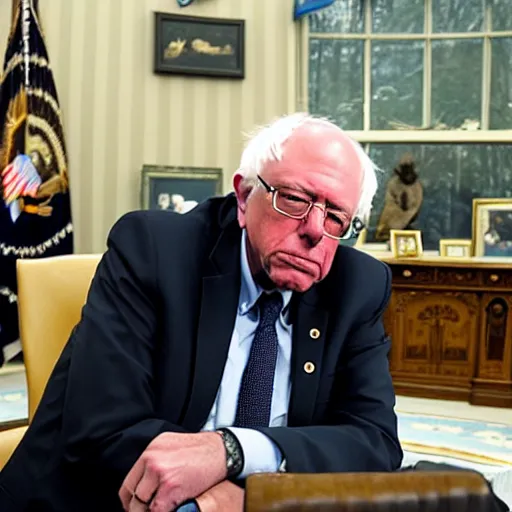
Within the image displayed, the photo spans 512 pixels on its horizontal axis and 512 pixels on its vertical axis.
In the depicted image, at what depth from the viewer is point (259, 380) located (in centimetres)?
115

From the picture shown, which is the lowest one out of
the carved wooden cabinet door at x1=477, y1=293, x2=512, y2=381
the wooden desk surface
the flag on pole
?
the carved wooden cabinet door at x1=477, y1=293, x2=512, y2=381

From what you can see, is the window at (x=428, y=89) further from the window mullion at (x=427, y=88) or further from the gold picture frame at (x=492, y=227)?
the gold picture frame at (x=492, y=227)

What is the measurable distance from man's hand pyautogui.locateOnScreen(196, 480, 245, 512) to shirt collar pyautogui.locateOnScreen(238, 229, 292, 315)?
34 cm

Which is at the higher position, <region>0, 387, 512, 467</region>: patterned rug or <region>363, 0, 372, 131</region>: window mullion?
<region>363, 0, 372, 131</region>: window mullion

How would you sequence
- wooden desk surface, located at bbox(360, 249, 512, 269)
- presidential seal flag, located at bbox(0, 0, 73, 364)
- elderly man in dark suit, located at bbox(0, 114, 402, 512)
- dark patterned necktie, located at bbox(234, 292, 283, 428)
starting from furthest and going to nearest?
1. wooden desk surface, located at bbox(360, 249, 512, 269)
2. presidential seal flag, located at bbox(0, 0, 73, 364)
3. dark patterned necktie, located at bbox(234, 292, 283, 428)
4. elderly man in dark suit, located at bbox(0, 114, 402, 512)

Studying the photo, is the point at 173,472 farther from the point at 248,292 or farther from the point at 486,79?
the point at 486,79

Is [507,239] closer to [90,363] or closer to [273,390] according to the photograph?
[273,390]

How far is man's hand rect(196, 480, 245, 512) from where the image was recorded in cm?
89

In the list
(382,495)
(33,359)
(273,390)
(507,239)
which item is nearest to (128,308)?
(273,390)

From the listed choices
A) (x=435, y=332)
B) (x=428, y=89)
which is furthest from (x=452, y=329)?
(x=428, y=89)

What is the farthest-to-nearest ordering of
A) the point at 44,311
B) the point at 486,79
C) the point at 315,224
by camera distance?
1. the point at 486,79
2. the point at 44,311
3. the point at 315,224

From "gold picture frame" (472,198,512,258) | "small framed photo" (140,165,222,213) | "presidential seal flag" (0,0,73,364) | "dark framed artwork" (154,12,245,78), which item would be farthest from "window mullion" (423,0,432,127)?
"presidential seal flag" (0,0,73,364)

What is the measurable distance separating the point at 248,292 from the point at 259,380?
16 cm

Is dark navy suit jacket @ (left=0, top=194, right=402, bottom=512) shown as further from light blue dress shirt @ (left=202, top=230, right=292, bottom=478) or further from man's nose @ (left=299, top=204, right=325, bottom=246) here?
man's nose @ (left=299, top=204, right=325, bottom=246)
